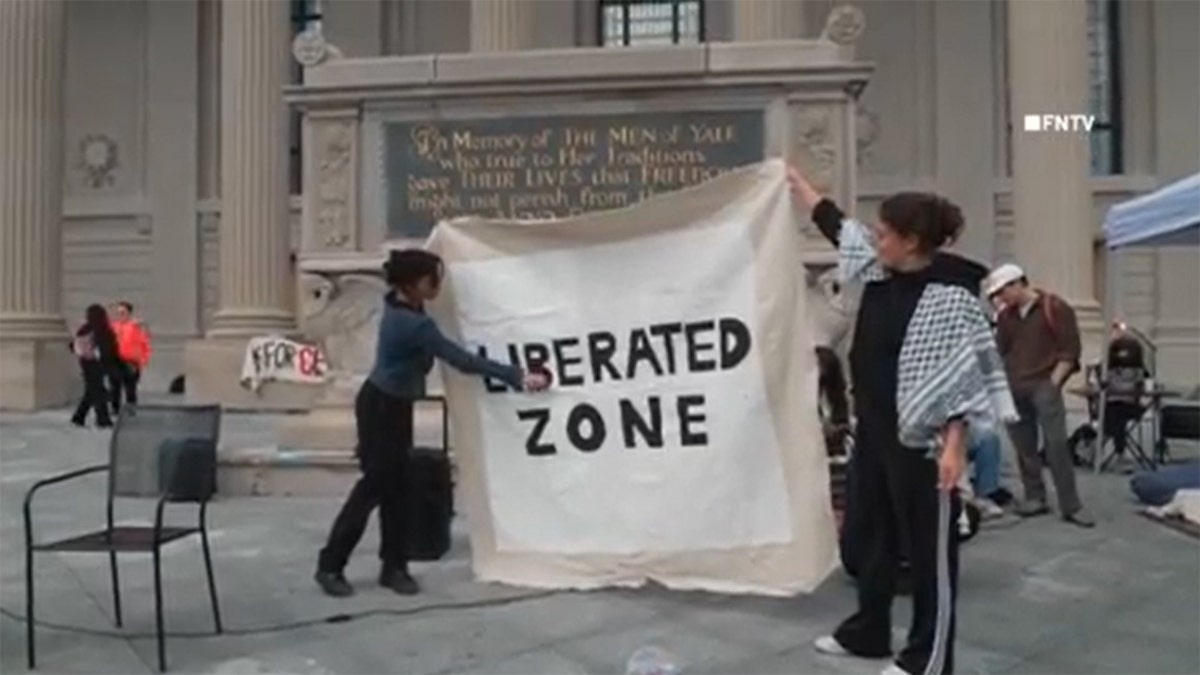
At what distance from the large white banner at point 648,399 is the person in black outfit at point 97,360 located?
40.1 feet

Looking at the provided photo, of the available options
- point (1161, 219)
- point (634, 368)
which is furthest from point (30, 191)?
point (634, 368)

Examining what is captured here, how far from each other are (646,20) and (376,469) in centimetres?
2182

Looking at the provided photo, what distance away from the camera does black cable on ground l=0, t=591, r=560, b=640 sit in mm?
6219

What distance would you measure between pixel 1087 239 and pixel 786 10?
17.8ft

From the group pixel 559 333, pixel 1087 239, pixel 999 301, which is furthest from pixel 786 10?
pixel 559 333

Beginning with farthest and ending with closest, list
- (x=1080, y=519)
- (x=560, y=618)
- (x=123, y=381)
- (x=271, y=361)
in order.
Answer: (x=271, y=361) → (x=123, y=381) → (x=1080, y=519) → (x=560, y=618)

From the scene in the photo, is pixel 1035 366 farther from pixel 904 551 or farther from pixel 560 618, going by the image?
pixel 560 618

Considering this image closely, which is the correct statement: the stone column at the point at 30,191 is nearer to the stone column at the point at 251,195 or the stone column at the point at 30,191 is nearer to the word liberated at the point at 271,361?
the stone column at the point at 251,195

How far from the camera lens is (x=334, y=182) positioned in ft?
32.1

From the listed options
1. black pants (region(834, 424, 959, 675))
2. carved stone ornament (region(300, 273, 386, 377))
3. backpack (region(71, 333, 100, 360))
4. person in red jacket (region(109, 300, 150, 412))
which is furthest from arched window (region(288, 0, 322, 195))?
black pants (region(834, 424, 959, 675))

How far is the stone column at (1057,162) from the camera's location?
1944 centimetres

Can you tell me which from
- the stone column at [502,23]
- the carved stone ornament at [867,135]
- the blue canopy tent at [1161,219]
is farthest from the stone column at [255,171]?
the blue canopy tent at [1161,219]

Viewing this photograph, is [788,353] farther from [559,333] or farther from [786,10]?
[786,10]

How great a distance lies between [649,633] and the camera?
19.9 feet
